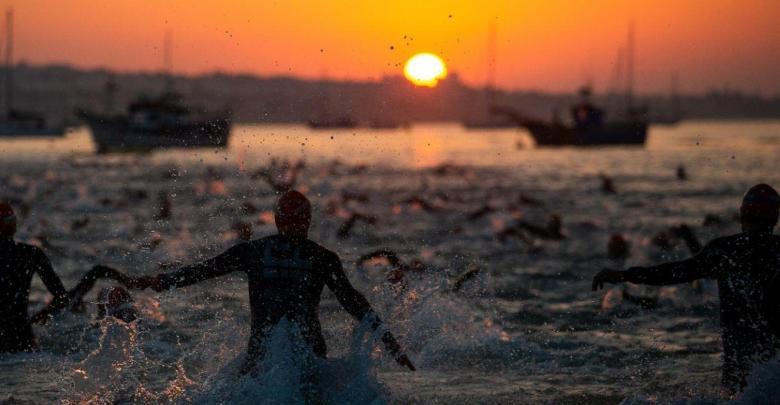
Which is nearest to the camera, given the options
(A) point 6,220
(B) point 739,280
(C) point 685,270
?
(B) point 739,280

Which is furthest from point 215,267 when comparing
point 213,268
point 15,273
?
point 15,273

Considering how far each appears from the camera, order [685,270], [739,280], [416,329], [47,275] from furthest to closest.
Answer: [416,329] < [47,275] < [685,270] < [739,280]

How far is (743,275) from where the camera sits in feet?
19.5

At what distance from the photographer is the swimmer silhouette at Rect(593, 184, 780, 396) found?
19.4ft

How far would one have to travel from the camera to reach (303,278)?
583 centimetres

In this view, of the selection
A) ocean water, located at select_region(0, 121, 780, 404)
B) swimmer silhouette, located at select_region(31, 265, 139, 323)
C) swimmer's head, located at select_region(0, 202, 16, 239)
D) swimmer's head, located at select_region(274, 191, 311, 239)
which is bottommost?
ocean water, located at select_region(0, 121, 780, 404)

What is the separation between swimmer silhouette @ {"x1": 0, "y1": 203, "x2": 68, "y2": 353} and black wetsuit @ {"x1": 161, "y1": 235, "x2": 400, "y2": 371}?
6.74ft

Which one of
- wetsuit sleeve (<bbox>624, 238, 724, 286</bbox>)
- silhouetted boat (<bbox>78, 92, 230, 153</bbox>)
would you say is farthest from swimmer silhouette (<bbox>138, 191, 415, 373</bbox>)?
silhouetted boat (<bbox>78, 92, 230, 153</bbox>)

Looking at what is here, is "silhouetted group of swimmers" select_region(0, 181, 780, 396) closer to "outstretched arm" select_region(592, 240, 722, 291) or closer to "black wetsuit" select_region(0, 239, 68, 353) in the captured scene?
"outstretched arm" select_region(592, 240, 722, 291)

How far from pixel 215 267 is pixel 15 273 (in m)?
2.46

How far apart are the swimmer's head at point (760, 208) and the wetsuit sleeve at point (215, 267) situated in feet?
9.38

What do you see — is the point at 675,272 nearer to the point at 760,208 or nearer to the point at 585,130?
the point at 760,208

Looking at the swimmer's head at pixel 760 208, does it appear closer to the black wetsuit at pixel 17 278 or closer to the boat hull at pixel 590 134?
the black wetsuit at pixel 17 278

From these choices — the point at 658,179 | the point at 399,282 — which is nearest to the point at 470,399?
the point at 399,282
